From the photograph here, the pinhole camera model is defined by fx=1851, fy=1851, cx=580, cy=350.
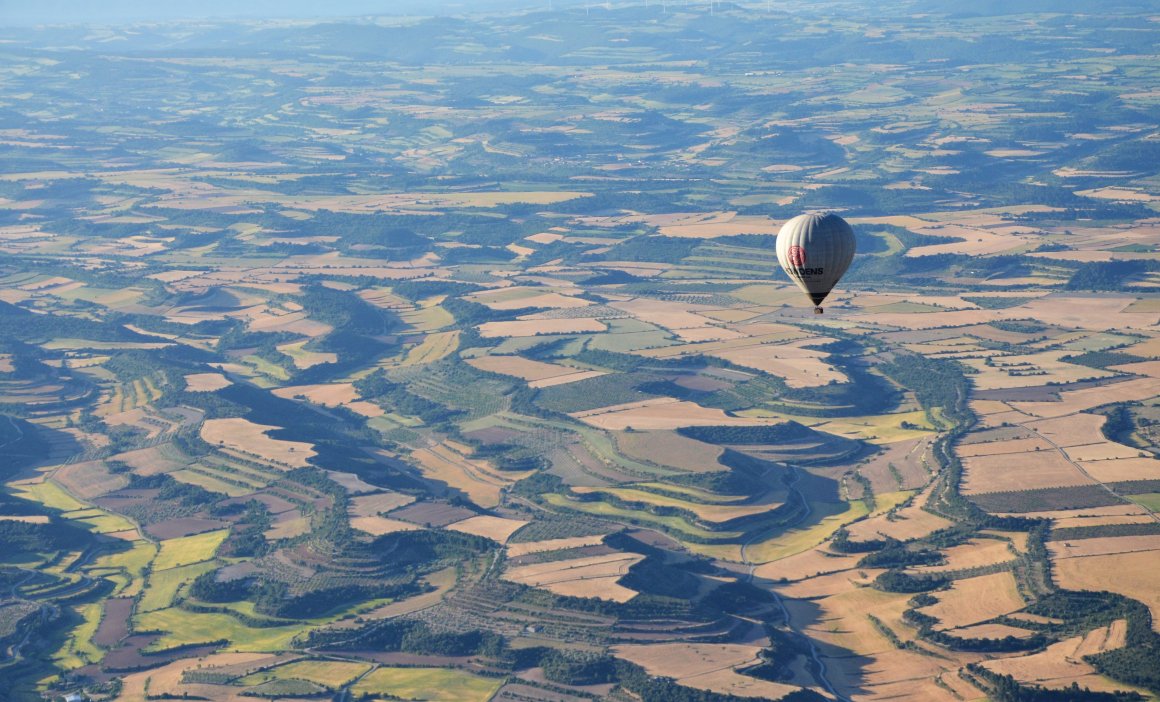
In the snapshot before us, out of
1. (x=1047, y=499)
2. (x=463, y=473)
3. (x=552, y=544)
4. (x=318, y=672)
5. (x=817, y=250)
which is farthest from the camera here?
(x=463, y=473)

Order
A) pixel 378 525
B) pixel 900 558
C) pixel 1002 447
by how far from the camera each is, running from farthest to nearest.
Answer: pixel 1002 447
pixel 378 525
pixel 900 558

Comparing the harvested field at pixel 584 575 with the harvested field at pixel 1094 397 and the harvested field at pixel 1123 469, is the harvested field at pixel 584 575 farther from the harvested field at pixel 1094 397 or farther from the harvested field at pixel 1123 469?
the harvested field at pixel 1094 397

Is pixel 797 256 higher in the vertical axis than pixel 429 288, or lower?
higher

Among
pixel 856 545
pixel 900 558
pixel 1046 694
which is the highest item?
pixel 1046 694

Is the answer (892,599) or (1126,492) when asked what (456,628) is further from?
(1126,492)

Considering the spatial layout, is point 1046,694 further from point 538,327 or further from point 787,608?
point 538,327

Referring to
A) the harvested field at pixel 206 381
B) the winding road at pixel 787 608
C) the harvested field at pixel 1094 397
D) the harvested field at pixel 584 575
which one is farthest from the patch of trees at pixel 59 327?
the harvested field at pixel 1094 397

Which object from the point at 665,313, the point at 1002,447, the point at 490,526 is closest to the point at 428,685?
the point at 490,526
